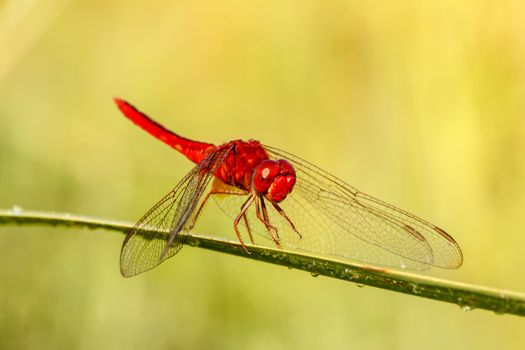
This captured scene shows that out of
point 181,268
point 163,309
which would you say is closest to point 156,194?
point 181,268

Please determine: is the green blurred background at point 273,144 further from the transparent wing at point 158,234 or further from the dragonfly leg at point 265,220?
the transparent wing at point 158,234

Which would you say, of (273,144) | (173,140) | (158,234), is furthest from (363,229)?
(273,144)

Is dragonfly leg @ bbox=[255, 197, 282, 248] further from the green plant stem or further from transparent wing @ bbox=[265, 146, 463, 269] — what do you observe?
the green plant stem

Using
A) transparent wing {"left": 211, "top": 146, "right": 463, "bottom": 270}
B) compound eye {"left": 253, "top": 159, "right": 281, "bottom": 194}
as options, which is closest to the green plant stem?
transparent wing {"left": 211, "top": 146, "right": 463, "bottom": 270}

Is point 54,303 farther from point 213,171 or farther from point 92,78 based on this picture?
point 92,78

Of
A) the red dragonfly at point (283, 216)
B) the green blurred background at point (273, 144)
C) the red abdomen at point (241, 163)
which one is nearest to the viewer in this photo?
the red dragonfly at point (283, 216)

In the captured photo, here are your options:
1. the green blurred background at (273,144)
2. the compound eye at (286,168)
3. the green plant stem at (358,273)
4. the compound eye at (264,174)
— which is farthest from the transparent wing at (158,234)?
the green blurred background at (273,144)
